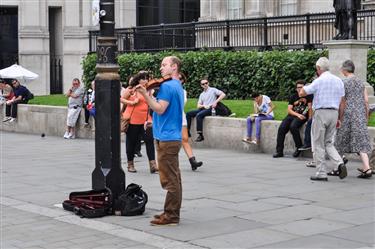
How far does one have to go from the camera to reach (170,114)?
28.2 feet

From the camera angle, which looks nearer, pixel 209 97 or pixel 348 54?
pixel 348 54

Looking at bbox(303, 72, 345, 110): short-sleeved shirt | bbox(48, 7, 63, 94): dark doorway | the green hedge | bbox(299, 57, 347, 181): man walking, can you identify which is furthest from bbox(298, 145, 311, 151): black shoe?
bbox(48, 7, 63, 94): dark doorway

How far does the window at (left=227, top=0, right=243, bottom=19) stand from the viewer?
26734 millimetres

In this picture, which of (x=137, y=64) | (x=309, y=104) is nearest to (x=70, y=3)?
(x=137, y=64)

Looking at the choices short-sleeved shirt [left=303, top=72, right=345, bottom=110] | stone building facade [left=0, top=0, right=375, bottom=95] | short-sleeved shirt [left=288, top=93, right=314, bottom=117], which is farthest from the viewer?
stone building facade [left=0, top=0, right=375, bottom=95]

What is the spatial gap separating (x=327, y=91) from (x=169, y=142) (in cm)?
384

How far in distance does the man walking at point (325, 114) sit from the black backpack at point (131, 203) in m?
3.54

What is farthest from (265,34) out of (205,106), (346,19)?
(346,19)

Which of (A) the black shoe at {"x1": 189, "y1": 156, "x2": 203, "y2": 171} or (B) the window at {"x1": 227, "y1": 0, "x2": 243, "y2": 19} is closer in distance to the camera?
(A) the black shoe at {"x1": 189, "y1": 156, "x2": 203, "y2": 171}

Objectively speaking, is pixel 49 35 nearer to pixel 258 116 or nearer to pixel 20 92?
pixel 20 92

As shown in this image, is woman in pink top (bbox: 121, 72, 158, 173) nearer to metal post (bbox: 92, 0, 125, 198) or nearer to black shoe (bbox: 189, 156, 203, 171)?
black shoe (bbox: 189, 156, 203, 171)

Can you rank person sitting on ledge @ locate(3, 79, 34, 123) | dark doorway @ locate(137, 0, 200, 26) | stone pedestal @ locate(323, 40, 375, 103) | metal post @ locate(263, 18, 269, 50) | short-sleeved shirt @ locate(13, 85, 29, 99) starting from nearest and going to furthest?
stone pedestal @ locate(323, 40, 375, 103) < metal post @ locate(263, 18, 269, 50) < person sitting on ledge @ locate(3, 79, 34, 123) < short-sleeved shirt @ locate(13, 85, 29, 99) < dark doorway @ locate(137, 0, 200, 26)

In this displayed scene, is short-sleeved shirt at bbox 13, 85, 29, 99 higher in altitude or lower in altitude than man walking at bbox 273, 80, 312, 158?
higher

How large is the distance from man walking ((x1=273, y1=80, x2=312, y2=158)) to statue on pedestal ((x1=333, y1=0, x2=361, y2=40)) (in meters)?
1.95
